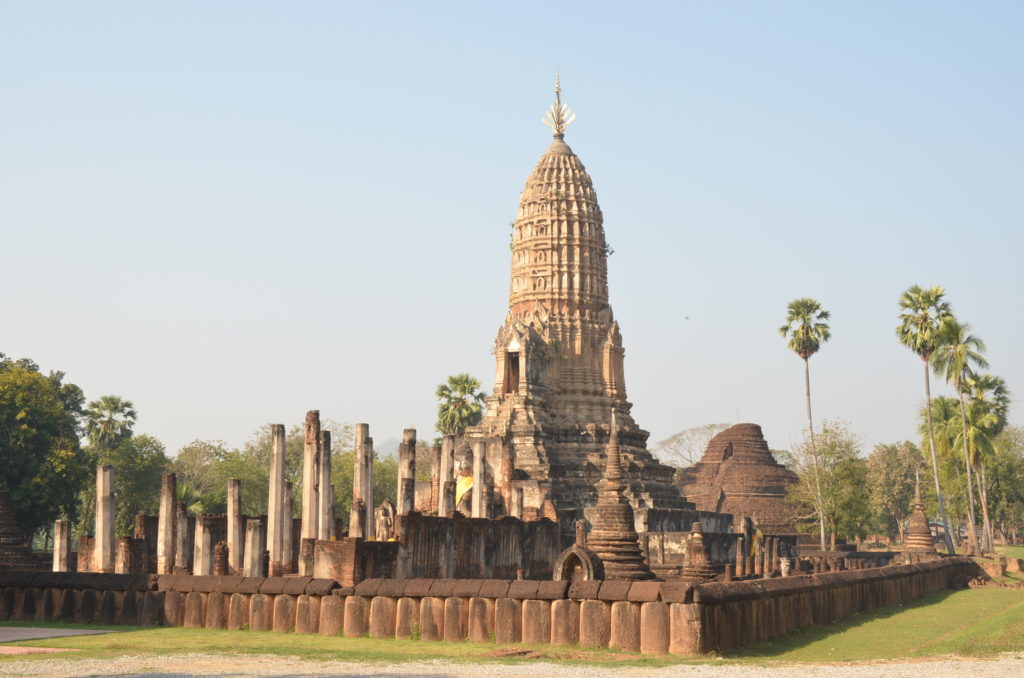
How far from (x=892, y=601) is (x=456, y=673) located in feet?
61.1

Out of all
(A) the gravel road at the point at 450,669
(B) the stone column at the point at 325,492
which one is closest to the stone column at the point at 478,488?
(B) the stone column at the point at 325,492

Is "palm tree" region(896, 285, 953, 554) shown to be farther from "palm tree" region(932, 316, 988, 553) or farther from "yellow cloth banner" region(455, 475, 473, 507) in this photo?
"yellow cloth banner" region(455, 475, 473, 507)

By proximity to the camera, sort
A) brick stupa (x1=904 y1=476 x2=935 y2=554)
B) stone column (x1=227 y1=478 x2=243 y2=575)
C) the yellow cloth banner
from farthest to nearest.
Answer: brick stupa (x1=904 y1=476 x2=935 y2=554)
the yellow cloth banner
stone column (x1=227 y1=478 x2=243 y2=575)

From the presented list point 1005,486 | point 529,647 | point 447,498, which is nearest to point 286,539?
point 447,498

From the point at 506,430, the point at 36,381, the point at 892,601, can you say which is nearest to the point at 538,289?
the point at 506,430

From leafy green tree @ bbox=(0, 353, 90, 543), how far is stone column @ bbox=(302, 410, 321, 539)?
85.7 feet

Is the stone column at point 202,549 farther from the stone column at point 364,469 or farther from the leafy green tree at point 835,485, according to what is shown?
the leafy green tree at point 835,485

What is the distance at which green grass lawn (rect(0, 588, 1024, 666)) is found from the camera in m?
16.2

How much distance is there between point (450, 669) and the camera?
48.1ft

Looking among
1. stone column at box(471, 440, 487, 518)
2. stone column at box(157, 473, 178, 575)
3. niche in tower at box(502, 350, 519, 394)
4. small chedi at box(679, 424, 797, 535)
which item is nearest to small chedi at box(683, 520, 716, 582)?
stone column at box(157, 473, 178, 575)

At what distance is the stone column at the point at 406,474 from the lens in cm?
3120

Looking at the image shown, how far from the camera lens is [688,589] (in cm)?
1666

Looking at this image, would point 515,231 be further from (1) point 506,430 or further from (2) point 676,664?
(2) point 676,664

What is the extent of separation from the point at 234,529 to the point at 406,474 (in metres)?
4.90
